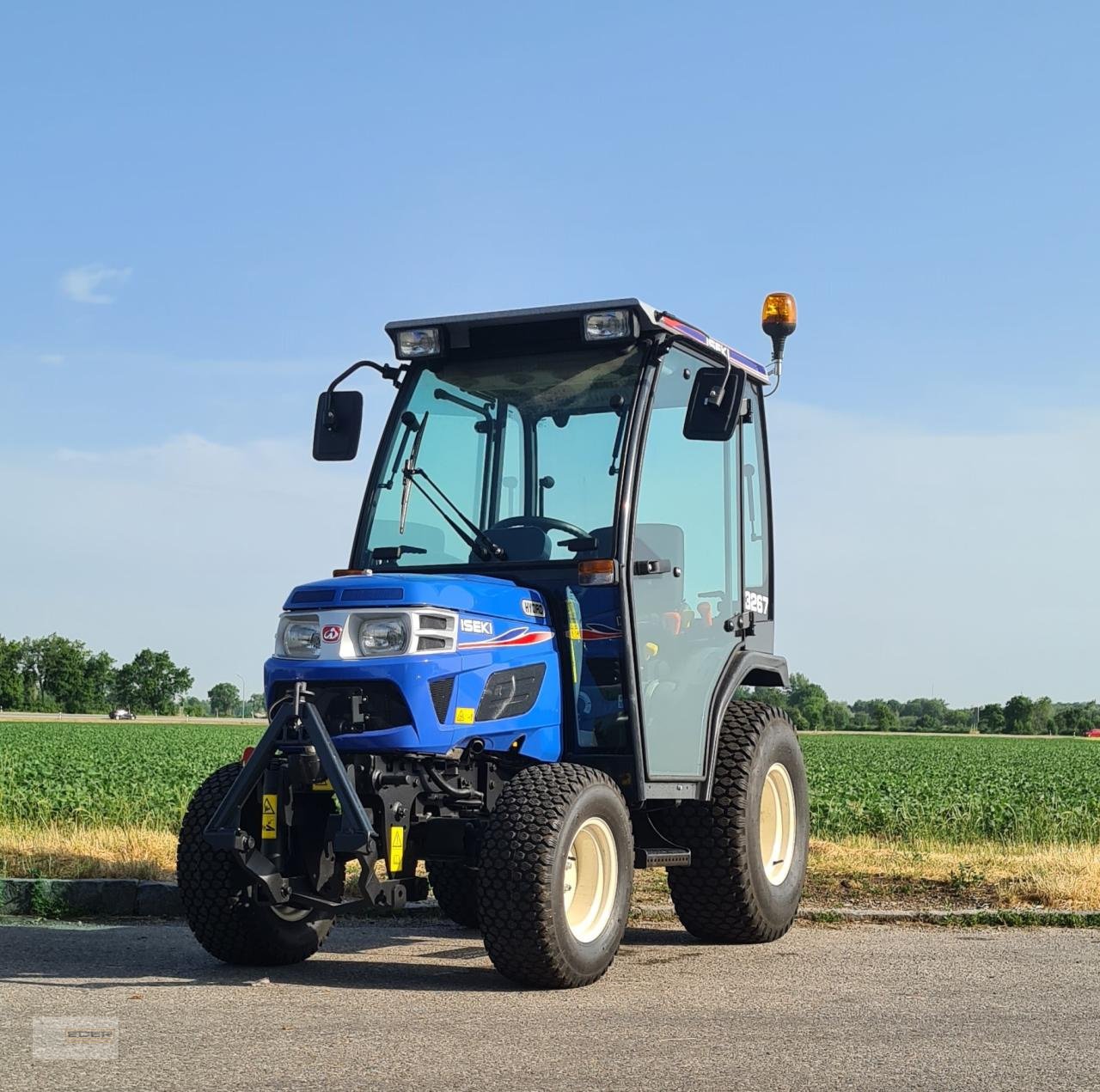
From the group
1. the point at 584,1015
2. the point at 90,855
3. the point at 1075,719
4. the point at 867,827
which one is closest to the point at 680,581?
the point at 584,1015

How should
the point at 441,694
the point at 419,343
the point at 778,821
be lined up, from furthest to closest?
the point at 778,821
the point at 419,343
the point at 441,694

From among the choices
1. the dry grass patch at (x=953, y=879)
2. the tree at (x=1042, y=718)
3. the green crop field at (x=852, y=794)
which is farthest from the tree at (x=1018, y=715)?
the dry grass patch at (x=953, y=879)

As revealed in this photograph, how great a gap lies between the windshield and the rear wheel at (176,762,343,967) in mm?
1635

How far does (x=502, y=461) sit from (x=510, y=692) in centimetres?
147

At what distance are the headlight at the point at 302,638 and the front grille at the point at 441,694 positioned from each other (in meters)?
0.59

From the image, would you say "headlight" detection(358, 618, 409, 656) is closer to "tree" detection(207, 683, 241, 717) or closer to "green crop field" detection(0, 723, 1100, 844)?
"green crop field" detection(0, 723, 1100, 844)

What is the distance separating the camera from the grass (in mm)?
10180

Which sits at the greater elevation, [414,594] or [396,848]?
[414,594]

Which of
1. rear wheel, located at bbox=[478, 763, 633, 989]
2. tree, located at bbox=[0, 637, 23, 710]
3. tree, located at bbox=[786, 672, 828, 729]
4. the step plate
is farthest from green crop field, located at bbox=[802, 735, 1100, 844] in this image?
tree, located at bbox=[0, 637, 23, 710]

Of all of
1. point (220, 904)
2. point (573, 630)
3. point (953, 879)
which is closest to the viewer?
point (220, 904)

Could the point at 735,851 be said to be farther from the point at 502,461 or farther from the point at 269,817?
the point at 269,817

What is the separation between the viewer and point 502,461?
27.0ft

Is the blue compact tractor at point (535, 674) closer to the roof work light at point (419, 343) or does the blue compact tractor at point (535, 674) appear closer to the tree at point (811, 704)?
the roof work light at point (419, 343)

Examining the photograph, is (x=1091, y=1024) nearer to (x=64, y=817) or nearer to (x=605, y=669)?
(x=605, y=669)
